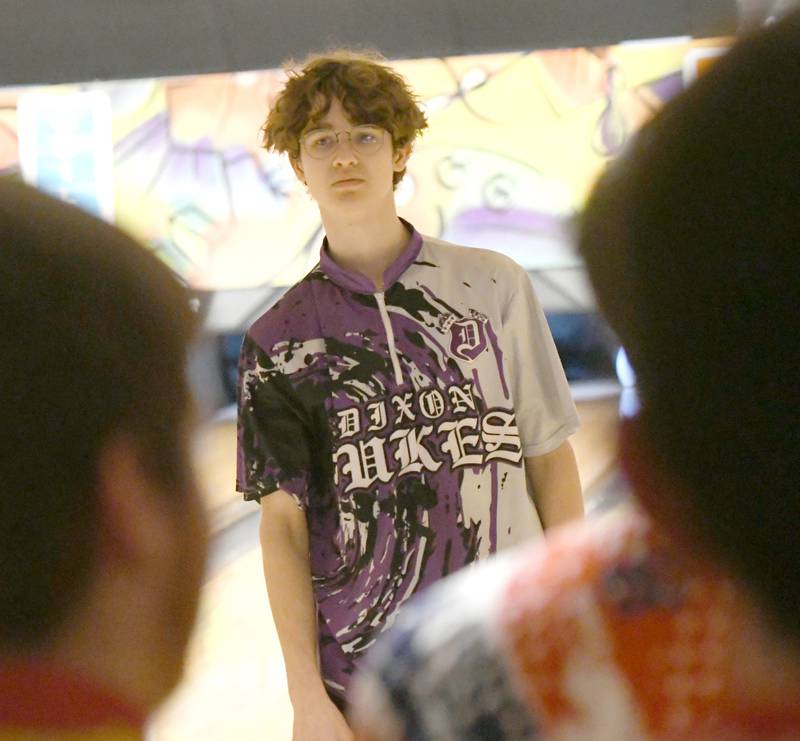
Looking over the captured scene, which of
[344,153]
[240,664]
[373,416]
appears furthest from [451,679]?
[240,664]

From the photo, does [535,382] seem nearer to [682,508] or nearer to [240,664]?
[682,508]

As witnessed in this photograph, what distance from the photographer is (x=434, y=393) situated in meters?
1.36

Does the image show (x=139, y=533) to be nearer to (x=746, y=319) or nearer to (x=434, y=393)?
(x=746, y=319)

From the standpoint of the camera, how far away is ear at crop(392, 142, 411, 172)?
153cm

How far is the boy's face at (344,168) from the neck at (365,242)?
0.02 metres

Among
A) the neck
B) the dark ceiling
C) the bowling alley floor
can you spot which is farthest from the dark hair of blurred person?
the dark ceiling

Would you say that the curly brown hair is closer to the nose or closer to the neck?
the nose

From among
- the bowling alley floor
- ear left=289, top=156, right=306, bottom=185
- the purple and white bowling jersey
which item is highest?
ear left=289, top=156, right=306, bottom=185

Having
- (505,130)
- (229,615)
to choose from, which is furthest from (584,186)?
(505,130)

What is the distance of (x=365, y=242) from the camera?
1.43 meters

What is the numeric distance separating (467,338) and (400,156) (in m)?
0.34

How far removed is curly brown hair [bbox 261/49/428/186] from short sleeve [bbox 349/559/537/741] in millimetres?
1084

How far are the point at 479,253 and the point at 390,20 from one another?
5.16 feet

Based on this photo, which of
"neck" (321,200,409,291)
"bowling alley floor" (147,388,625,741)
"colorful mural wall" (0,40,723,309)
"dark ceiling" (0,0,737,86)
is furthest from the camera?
"colorful mural wall" (0,40,723,309)
